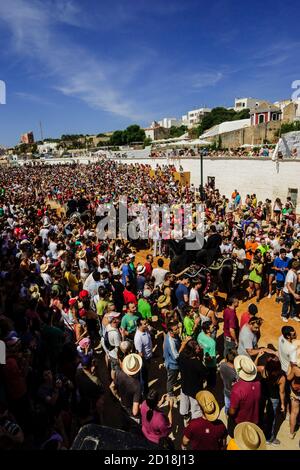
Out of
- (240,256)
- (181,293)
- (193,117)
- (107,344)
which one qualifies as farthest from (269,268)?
(193,117)

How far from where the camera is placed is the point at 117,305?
6359 millimetres

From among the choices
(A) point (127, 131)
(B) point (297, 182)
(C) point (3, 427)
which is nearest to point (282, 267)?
(C) point (3, 427)

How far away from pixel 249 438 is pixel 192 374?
124 cm

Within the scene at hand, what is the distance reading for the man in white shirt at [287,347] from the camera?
4102 mm

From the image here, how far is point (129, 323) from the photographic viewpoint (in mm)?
5098

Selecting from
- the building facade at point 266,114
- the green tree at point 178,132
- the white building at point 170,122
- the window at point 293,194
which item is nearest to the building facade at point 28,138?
the white building at point 170,122

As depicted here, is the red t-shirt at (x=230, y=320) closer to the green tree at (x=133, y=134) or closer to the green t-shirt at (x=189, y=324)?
the green t-shirt at (x=189, y=324)

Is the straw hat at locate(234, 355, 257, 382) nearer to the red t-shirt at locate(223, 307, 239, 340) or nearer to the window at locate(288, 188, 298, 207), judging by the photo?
the red t-shirt at locate(223, 307, 239, 340)

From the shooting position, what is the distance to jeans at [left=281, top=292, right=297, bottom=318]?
683 centimetres

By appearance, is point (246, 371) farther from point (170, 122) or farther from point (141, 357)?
point (170, 122)

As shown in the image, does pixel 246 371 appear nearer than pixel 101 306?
Yes

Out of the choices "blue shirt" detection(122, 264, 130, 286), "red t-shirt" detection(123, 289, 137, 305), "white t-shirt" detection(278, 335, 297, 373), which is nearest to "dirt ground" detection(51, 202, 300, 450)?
"white t-shirt" detection(278, 335, 297, 373)
